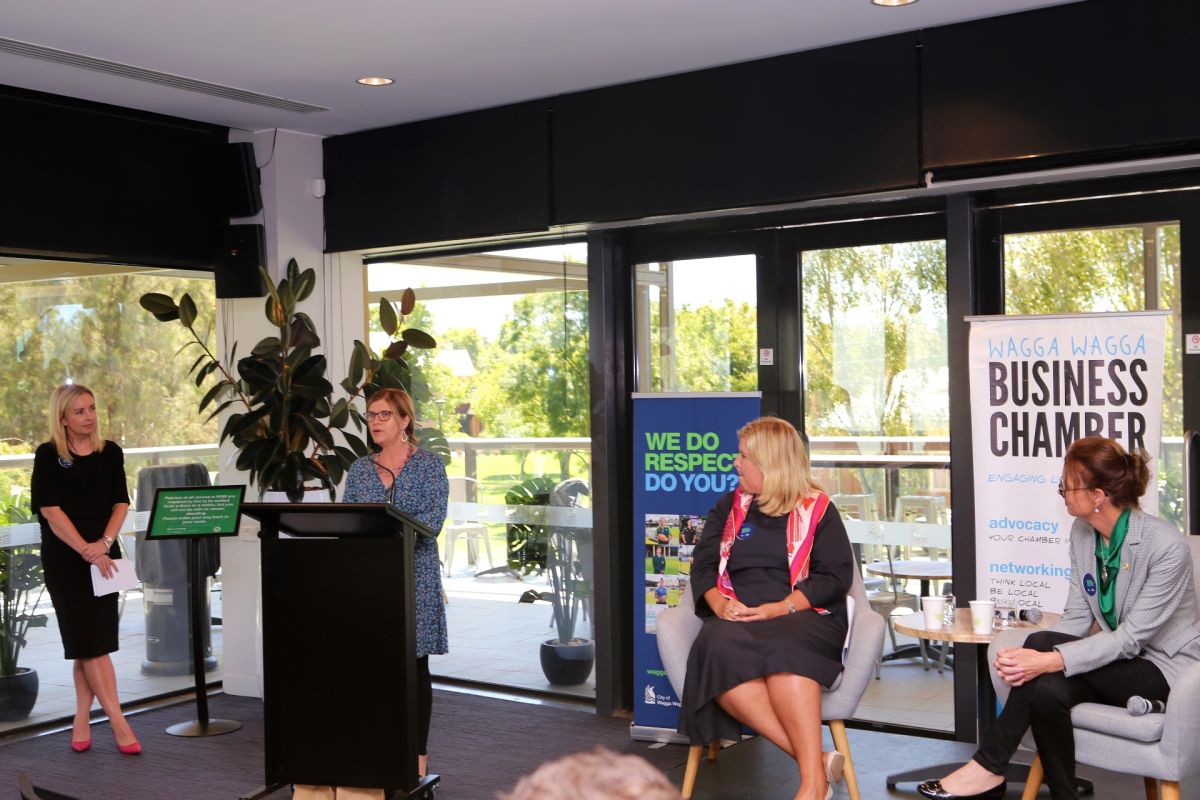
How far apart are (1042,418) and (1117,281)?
26.4 inches

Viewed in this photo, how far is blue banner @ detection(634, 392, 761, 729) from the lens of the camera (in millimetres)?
5648

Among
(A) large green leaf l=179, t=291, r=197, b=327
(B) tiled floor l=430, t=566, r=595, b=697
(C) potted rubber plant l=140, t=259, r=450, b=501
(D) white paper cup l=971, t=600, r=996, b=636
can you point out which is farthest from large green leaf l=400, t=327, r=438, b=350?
(D) white paper cup l=971, t=600, r=996, b=636

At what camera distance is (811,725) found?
4594 millimetres

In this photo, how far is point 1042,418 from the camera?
5125 millimetres

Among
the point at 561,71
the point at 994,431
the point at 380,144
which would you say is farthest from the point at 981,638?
the point at 380,144

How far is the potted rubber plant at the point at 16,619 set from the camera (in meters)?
6.21

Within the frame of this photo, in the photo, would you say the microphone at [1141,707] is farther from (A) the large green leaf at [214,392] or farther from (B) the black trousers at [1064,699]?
(A) the large green leaf at [214,392]

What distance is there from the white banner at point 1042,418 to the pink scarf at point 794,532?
2.59 feet

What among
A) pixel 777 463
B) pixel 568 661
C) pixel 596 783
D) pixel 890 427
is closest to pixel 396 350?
pixel 568 661

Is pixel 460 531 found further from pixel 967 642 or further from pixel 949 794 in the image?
pixel 949 794

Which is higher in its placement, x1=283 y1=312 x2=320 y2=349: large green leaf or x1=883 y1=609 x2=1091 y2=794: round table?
x1=283 y1=312 x2=320 y2=349: large green leaf

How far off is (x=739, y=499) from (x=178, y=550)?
3.60m

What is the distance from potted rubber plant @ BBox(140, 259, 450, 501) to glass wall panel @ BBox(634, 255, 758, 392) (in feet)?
3.83

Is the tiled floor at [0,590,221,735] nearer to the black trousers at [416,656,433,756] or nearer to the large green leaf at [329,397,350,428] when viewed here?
the large green leaf at [329,397,350,428]
